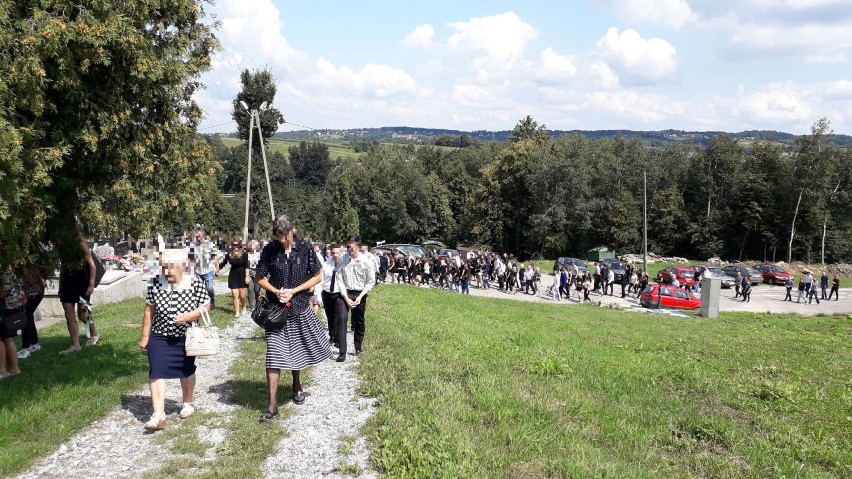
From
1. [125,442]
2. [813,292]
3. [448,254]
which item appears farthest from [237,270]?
[813,292]

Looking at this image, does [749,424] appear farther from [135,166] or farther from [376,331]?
[135,166]

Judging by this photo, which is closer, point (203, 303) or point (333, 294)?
point (203, 303)

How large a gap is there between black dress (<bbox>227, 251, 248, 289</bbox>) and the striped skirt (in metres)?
6.54

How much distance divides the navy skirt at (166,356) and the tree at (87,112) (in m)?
1.42

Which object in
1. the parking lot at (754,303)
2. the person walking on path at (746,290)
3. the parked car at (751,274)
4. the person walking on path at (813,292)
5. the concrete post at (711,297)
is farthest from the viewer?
the parked car at (751,274)

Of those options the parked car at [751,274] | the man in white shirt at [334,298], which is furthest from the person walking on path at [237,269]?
the parked car at [751,274]

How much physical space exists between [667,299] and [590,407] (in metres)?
22.2

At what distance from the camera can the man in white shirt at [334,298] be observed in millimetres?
8391

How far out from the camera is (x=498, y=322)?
1499 cm

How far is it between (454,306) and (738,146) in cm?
6153

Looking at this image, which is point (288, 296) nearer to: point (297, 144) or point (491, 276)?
point (491, 276)

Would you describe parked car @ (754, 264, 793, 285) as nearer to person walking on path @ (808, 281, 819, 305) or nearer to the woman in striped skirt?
person walking on path @ (808, 281, 819, 305)

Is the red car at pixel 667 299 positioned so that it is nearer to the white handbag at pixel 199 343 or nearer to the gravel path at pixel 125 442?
the gravel path at pixel 125 442

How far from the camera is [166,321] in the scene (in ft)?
18.8
